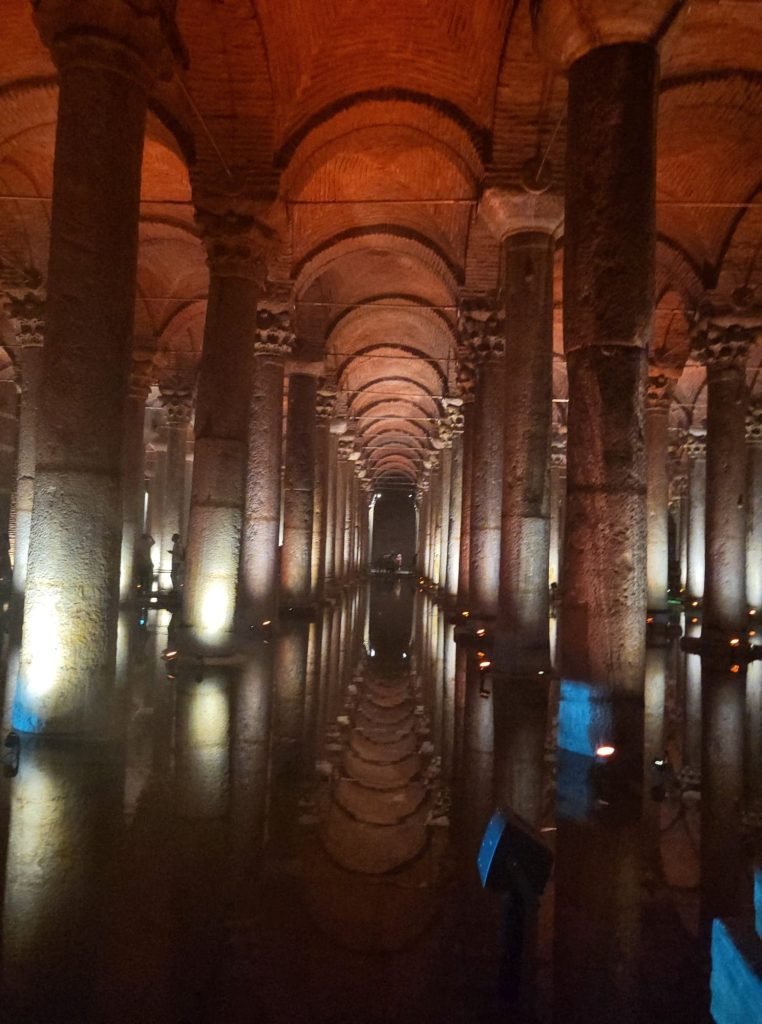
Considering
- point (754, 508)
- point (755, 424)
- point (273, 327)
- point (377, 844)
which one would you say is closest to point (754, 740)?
point (377, 844)

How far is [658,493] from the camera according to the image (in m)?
15.9

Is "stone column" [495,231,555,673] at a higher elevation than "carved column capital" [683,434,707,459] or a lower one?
lower

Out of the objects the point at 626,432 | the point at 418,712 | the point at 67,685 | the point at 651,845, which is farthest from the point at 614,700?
the point at 67,685

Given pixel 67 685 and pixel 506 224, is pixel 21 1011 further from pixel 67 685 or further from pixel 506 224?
pixel 506 224

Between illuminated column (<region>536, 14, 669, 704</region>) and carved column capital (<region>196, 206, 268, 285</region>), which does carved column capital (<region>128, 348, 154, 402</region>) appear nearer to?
carved column capital (<region>196, 206, 268, 285</region>)

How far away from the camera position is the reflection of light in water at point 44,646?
5699 millimetres

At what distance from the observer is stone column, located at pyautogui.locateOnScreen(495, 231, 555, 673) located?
31.3 feet

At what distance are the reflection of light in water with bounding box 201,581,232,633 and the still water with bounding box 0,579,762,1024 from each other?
2.12m

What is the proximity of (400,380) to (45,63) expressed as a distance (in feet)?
63.5

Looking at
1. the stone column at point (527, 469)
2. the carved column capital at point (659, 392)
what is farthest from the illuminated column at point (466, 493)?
the stone column at point (527, 469)

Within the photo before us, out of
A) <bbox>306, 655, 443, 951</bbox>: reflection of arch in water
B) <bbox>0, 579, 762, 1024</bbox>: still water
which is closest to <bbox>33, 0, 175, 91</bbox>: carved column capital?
<bbox>0, 579, 762, 1024</bbox>: still water

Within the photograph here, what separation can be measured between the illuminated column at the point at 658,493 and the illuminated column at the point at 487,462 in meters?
3.97

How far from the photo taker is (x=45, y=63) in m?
9.94

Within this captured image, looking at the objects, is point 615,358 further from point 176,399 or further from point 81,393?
point 176,399
